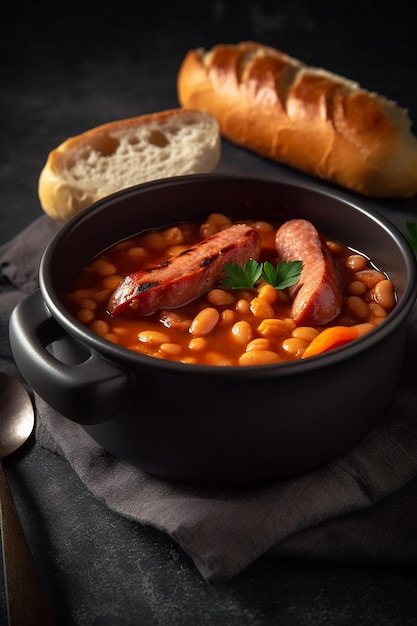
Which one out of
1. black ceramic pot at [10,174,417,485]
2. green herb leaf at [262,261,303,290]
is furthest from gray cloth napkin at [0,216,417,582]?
green herb leaf at [262,261,303,290]

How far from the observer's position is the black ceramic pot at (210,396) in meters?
2.34

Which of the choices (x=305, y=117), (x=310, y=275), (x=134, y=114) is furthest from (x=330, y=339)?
(x=134, y=114)

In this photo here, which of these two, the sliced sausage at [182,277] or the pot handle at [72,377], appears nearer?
the pot handle at [72,377]

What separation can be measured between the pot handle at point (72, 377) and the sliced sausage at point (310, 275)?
666mm

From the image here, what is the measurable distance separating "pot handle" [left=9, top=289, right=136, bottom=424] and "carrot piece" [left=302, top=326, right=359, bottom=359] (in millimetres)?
563

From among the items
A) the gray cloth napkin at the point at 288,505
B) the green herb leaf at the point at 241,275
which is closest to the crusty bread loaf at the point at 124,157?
the green herb leaf at the point at 241,275

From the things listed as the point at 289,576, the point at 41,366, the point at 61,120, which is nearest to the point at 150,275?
the point at 41,366

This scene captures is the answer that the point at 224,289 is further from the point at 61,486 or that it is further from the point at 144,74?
the point at 144,74

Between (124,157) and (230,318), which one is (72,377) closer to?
(230,318)

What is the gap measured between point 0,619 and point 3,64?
404 cm

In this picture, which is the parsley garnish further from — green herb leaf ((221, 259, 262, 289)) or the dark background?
the dark background

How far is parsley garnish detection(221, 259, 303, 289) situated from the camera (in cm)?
288

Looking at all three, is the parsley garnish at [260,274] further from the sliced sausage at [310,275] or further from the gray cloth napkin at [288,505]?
the gray cloth napkin at [288,505]

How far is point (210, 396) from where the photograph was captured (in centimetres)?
235
